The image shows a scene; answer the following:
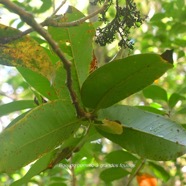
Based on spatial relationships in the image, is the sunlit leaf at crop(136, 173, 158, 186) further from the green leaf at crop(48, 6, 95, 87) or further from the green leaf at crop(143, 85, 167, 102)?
the green leaf at crop(48, 6, 95, 87)

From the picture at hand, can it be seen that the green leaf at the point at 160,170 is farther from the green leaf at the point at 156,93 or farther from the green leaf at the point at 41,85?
the green leaf at the point at 41,85

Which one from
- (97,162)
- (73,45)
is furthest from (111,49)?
(73,45)

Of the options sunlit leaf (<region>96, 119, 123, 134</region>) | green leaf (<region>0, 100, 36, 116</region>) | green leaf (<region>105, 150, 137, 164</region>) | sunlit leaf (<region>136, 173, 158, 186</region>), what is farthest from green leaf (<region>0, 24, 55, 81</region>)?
sunlit leaf (<region>136, 173, 158, 186</region>)

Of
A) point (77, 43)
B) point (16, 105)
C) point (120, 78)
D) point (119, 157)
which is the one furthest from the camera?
point (119, 157)

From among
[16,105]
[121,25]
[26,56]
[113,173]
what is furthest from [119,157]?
[26,56]

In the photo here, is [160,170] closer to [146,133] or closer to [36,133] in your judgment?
[146,133]

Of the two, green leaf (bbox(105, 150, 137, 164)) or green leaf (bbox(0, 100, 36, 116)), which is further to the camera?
green leaf (bbox(105, 150, 137, 164))
